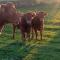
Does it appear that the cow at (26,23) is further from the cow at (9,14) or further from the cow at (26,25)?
the cow at (9,14)

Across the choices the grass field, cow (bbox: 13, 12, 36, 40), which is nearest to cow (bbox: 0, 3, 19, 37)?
cow (bbox: 13, 12, 36, 40)

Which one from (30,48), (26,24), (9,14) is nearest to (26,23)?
(26,24)

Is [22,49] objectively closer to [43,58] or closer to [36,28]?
[43,58]

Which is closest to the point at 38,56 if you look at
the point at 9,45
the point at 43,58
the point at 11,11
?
the point at 43,58

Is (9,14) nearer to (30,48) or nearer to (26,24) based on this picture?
(26,24)

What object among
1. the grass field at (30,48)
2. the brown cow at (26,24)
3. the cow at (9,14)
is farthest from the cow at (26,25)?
the cow at (9,14)

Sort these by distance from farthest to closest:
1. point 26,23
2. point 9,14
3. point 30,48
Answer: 1. point 26,23
2. point 9,14
3. point 30,48

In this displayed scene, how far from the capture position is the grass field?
40.4ft

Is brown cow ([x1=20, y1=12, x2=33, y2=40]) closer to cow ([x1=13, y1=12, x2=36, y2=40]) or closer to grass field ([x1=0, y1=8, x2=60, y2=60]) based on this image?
cow ([x1=13, y1=12, x2=36, y2=40])

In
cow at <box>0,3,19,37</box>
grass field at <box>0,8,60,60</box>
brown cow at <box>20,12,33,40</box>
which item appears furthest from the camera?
brown cow at <box>20,12,33,40</box>

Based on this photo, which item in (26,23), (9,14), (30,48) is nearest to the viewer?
(30,48)

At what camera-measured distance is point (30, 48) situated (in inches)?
543

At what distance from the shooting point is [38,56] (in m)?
12.4

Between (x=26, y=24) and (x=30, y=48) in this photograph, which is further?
(x=26, y=24)
